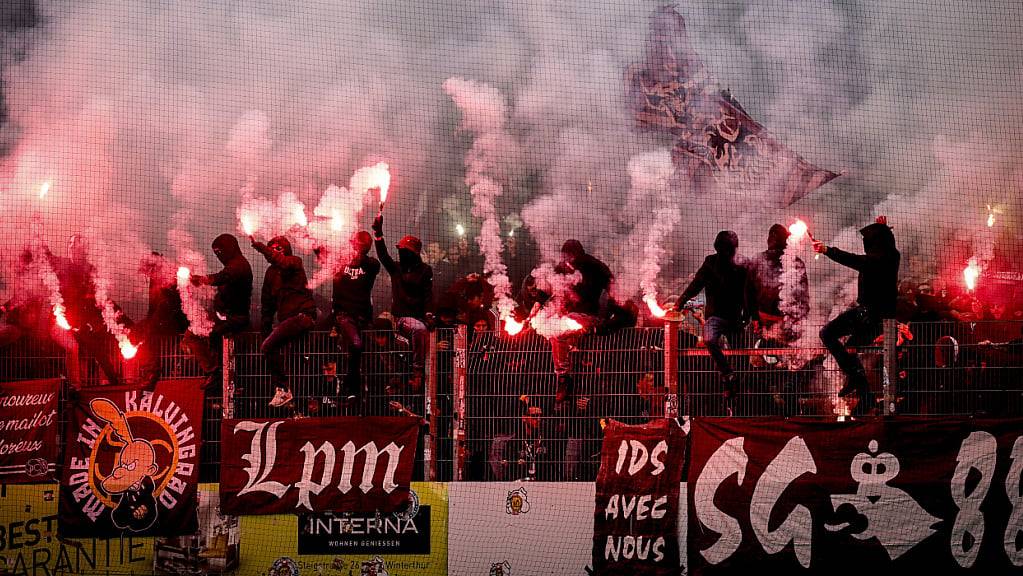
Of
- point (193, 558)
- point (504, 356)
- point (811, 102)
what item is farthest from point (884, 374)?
point (193, 558)

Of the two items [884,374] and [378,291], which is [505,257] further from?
[884,374]

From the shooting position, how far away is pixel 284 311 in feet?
38.0

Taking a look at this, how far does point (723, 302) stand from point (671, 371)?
860 mm

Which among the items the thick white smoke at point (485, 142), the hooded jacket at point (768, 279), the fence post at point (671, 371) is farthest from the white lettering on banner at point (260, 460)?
the hooded jacket at point (768, 279)

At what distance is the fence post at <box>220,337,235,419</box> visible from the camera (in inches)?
459

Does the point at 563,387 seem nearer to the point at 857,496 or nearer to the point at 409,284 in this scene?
the point at 409,284

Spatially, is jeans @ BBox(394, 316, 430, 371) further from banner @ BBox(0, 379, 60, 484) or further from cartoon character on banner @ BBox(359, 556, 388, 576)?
banner @ BBox(0, 379, 60, 484)

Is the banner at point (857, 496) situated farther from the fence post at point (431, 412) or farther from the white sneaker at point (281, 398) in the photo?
the white sneaker at point (281, 398)

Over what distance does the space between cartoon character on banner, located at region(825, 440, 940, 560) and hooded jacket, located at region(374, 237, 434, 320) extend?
15.0 ft

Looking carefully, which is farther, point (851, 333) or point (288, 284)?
point (288, 284)

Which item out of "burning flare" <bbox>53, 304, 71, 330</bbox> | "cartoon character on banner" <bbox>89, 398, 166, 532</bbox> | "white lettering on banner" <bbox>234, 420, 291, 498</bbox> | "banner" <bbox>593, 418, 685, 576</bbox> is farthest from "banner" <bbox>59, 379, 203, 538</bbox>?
"banner" <bbox>593, 418, 685, 576</bbox>

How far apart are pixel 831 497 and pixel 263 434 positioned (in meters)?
5.73

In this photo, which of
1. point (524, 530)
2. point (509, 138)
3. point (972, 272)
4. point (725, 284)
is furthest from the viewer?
point (509, 138)

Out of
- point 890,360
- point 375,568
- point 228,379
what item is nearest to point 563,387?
point 375,568
